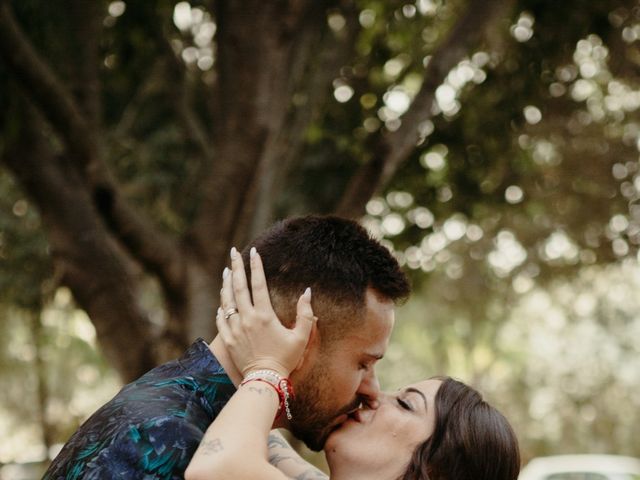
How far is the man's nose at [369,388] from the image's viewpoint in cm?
324

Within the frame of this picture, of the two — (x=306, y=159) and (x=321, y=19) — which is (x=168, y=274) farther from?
(x=306, y=159)

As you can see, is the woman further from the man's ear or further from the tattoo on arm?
→ the tattoo on arm

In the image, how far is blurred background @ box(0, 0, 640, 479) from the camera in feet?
24.0

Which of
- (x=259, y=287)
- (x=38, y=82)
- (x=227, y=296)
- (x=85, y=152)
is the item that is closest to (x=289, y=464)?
(x=227, y=296)

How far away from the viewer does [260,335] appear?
2795mm

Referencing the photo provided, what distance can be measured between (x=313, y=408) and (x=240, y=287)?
1.49 feet

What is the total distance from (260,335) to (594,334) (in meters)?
34.8

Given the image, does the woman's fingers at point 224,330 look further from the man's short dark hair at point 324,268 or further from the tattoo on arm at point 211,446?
the tattoo on arm at point 211,446

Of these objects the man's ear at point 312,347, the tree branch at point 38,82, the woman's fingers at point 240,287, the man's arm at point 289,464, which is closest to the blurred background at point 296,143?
the tree branch at point 38,82

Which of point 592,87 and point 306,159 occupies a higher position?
point 592,87

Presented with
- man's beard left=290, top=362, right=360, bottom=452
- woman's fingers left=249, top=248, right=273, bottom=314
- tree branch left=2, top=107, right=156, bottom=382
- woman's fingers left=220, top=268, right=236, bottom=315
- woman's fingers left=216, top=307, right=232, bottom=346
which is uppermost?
woman's fingers left=249, top=248, right=273, bottom=314

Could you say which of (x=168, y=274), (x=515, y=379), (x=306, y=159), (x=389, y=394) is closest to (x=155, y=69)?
(x=306, y=159)

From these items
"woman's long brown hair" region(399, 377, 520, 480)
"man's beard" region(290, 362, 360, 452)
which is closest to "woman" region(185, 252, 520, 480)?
"woman's long brown hair" region(399, 377, 520, 480)

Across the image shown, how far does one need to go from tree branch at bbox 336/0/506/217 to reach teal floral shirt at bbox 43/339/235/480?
201 inches
